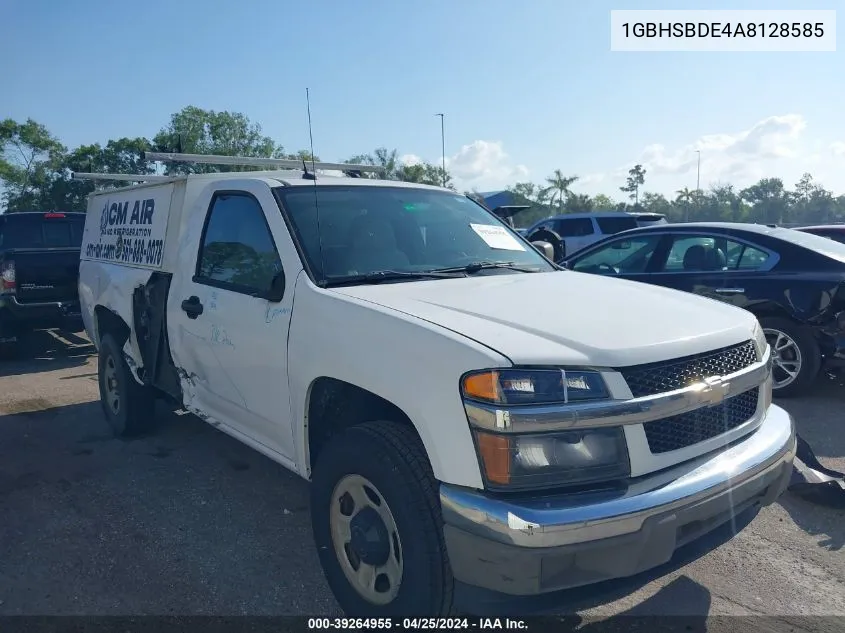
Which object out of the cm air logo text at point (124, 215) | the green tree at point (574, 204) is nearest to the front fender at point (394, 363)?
the cm air logo text at point (124, 215)

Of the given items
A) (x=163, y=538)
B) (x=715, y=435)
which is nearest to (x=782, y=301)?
(x=715, y=435)

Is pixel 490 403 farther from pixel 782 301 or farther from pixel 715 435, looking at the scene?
pixel 782 301

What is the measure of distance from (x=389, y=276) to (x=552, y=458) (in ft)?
4.58

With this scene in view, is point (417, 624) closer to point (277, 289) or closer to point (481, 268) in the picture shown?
point (277, 289)

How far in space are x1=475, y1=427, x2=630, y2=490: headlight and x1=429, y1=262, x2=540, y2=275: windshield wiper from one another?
1.43m

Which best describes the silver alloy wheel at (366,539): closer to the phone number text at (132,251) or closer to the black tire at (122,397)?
the phone number text at (132,251)

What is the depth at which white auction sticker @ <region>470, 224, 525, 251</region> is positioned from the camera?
4.04 m

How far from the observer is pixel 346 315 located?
9.41 feet

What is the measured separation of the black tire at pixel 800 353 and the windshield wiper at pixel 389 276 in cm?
383

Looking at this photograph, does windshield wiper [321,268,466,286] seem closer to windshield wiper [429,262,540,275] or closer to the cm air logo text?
windshield wiper [429,262,540,275]

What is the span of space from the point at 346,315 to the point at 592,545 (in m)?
1.33

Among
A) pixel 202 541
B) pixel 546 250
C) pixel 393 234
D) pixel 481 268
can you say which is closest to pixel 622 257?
pixel 546 250

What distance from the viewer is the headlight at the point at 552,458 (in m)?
2.26

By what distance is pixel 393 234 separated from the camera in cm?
373
